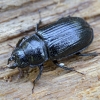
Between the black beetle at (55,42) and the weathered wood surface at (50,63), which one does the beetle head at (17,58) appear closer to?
the black beetle at (55,42)

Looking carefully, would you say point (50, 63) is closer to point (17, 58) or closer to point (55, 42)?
point (55, 42)

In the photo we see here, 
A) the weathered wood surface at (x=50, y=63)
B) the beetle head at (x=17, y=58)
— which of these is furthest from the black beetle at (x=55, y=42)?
the weathered wood surface at (x=50, y=63)

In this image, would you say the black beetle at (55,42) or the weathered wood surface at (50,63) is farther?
the black beetle at (55,42)

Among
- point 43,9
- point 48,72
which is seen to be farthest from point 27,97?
point 43,9

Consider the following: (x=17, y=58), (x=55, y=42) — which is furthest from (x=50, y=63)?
(x=17, y=58)

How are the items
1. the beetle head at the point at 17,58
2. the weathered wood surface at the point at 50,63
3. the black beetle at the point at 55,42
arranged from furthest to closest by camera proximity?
the black beetle at the point at 55,42 < the beetle head at the point at 17,58 < the weathered wood surface at the point at 50,63

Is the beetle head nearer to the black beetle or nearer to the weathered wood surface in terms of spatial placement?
the black beetle
